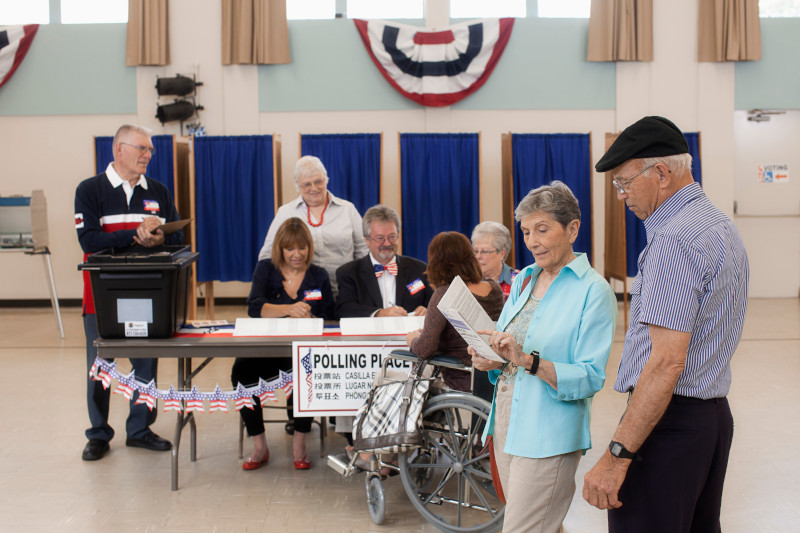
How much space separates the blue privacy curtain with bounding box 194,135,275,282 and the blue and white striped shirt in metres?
5.98

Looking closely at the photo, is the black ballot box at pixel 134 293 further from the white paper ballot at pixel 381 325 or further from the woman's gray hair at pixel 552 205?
the woman's gray hair at pixel 552 205

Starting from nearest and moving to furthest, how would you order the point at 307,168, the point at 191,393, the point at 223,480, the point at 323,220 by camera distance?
the point at 191,393 → the point at 223,480 → the point at 307,168 → the point at 323,220

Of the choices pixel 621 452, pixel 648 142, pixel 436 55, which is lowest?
pixel 621 452

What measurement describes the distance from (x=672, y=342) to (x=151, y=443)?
2929mm

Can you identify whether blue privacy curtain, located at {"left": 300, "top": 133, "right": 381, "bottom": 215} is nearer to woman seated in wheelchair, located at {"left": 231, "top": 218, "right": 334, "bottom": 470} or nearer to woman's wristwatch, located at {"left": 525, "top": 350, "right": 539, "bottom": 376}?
woman seated in wheelchair, located at {"left": 231, "top": 218, "right": 334, "bottom": 470}

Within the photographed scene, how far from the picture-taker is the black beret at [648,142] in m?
1.40

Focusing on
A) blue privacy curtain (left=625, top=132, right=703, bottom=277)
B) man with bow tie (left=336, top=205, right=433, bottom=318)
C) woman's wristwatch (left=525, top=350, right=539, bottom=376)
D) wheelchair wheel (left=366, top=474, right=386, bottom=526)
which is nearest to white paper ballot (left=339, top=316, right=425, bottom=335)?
man with bow tie (left=336, top=205, right=433, bottom=318)

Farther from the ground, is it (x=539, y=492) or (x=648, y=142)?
(x=648, y=142)

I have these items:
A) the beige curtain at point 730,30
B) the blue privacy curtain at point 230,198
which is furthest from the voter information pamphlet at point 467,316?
the beige curtain at point 730,30

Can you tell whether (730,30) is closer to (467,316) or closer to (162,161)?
(162,161)

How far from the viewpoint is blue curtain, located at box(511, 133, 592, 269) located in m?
7.06

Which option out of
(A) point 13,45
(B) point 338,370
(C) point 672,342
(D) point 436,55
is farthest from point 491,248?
(A) point 13,45

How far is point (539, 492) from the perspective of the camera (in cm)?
178

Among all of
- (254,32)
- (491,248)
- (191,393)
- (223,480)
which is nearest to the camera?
(191,393)
